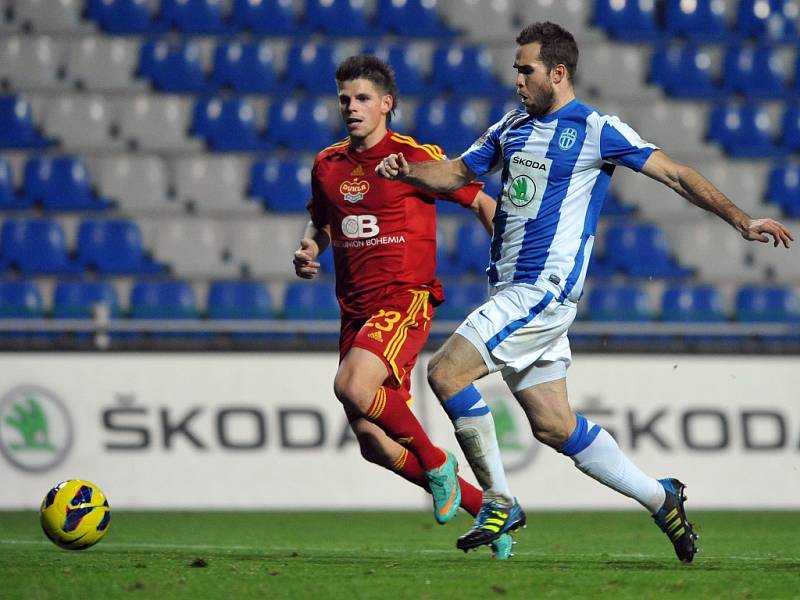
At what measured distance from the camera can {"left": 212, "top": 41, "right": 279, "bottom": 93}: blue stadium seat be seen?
49.7 ft

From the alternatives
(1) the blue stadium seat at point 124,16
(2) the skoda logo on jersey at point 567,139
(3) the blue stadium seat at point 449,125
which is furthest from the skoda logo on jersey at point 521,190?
(1) the blue stadium seat at point 124,16

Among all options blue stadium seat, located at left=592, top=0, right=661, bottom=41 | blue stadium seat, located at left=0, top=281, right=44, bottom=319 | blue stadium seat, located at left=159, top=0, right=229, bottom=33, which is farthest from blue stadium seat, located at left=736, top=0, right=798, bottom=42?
blue stadium seat, located at left=0, top=281, right=44, bottom=319

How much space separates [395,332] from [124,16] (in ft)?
33.9

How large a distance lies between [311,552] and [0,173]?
27.4ft

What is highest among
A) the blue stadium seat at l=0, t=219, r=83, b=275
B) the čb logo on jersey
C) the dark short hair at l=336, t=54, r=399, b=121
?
the dark short hair at l=336, t=54, r=399, b=121

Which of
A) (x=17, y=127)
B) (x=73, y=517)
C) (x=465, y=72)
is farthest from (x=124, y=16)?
(x=73, y=517)

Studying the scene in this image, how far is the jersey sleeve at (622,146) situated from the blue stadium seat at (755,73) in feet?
32.7

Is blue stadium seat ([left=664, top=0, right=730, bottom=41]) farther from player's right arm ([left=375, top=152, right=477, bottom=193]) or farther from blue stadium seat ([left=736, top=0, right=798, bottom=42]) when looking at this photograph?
player's right arm ([left=375, top=152, right=477, bottom=193])

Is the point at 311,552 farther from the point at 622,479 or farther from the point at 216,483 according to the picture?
the point at 216,483

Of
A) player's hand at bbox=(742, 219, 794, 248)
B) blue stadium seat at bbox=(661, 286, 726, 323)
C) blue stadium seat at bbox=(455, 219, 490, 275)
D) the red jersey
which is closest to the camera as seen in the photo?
player's hand at bbox=(742, 219, 794, 248)

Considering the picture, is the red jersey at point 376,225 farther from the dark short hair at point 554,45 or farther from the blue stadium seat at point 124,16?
→ the blue stadium seat at point 124,16

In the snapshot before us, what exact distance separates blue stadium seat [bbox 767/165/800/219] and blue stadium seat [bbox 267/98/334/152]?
469 centimetres

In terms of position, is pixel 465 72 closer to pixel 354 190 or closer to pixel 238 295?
pixel 238 295

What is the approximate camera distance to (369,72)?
263 inches
